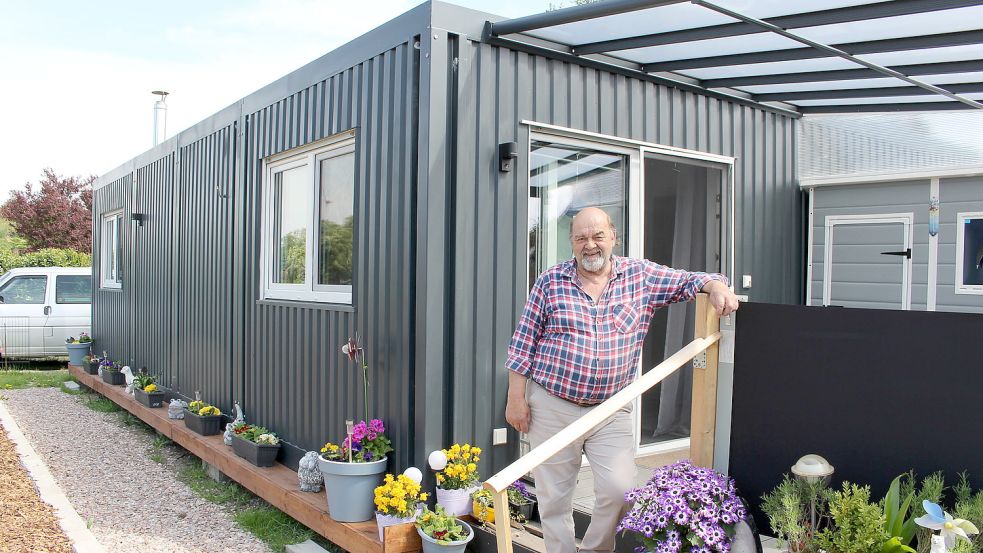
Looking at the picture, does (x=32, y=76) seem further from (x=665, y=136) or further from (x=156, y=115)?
(x=665, y=136)

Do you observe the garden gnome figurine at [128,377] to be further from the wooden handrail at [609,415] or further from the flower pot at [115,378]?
the wooden handrail at [609,415]

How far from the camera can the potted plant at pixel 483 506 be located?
3.94 meters

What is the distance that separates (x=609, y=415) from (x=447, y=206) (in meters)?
1.82

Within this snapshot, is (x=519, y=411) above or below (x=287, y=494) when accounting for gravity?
above

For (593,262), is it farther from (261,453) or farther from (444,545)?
(261,453)

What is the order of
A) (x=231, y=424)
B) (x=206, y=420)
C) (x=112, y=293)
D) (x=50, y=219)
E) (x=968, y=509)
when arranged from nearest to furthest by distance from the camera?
1. (x=968, y=509)
2. (x=231, y=424)
3. (x=206, y=420)
4. (x=112, y=293)
5. (x=50, y=219)

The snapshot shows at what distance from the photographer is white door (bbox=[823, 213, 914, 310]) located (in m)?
5.50

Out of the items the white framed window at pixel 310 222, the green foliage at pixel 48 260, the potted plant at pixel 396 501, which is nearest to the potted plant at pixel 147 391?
the white framed window at pixel 310 222

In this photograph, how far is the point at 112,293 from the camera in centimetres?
1067

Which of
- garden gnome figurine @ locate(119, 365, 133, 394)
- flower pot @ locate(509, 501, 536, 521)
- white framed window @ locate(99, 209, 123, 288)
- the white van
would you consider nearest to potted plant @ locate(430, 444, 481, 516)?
flower pot @ locate(509, 501, 536, 521)

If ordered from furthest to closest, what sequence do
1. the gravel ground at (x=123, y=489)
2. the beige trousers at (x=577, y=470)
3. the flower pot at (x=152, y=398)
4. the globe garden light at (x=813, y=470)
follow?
1. the flower pot at (x=152, y=398)
2. the gravel ground at (x=123, y=489)
3. the beige trousers at (x=577, y=470)
4. the globe garden light at (x=813, y=470)

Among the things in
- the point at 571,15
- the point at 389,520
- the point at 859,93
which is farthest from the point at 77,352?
the point at 859,93

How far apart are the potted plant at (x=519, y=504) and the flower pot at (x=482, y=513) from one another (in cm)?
12

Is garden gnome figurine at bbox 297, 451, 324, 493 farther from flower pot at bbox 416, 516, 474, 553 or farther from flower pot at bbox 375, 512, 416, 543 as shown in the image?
flower pot at bbox 416, 516, 474, 553
